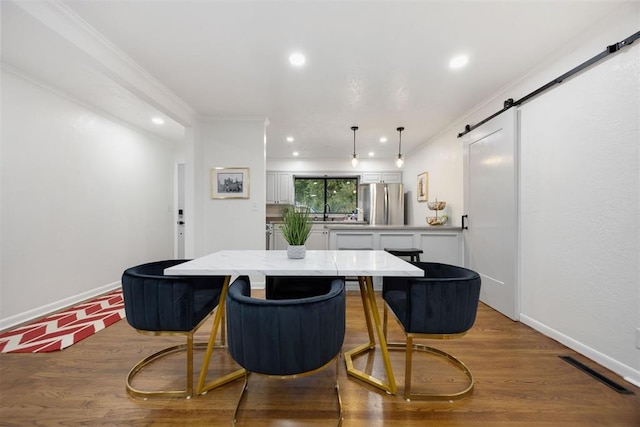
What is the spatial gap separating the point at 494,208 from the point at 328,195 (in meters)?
4.07

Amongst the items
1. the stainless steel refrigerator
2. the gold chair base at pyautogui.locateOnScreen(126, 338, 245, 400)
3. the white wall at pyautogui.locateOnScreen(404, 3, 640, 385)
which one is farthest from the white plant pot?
the stainless steel refrigerator

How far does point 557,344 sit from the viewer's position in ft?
6.88

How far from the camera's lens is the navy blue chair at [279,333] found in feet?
3.50

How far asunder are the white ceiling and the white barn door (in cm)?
52

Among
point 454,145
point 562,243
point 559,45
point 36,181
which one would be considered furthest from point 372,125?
point 36,181

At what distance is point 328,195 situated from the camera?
21.3 ft

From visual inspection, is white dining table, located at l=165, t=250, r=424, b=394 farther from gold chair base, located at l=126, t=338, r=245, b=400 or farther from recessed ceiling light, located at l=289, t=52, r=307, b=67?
recessed ceiling light, located at l=289, t=52, r=307, b=67

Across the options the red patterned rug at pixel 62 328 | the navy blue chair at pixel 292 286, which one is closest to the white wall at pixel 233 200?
the red patterned rug at pixel 62 328

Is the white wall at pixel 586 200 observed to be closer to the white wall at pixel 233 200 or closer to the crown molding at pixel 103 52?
the white wall at pixel 233 200

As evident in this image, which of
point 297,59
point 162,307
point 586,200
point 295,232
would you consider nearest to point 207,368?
point 162,307

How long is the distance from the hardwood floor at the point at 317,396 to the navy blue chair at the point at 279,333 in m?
0.47

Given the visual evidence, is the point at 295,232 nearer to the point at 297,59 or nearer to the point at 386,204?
the point at 297,59

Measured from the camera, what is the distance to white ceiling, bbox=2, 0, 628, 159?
5.70ft

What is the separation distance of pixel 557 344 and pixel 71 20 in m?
4.41
